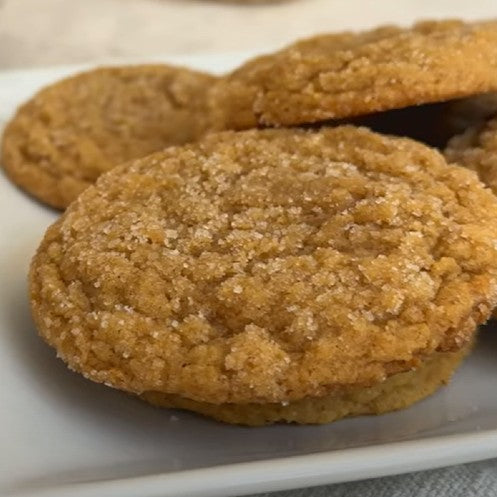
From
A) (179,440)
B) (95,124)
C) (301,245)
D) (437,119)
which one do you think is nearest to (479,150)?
(437,119)

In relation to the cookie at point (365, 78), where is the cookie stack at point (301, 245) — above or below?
below

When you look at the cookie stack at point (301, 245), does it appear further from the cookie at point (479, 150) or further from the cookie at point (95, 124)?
the cookie at point (95, 124)

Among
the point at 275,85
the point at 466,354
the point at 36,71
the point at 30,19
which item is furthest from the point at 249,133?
the point at 30,19

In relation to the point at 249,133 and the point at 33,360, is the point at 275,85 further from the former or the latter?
the point at 33,360

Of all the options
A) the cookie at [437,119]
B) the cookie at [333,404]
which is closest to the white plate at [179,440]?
the cookie at [333,404]

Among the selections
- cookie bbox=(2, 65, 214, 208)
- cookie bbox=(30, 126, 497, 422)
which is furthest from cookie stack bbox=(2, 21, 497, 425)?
cookie bbox=(2, 65, 214, 208)

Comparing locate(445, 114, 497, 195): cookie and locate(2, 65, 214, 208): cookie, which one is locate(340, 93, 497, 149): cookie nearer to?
locate(445, 114, 497, 195): cookie
